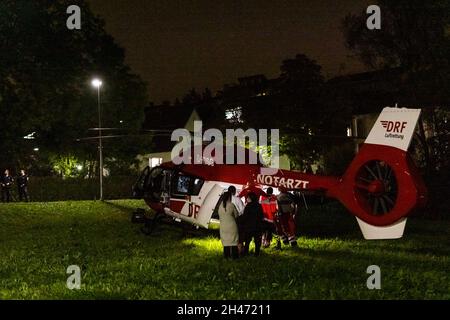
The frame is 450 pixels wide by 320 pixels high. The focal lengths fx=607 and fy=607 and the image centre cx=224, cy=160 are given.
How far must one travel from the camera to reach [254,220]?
15.4 meters

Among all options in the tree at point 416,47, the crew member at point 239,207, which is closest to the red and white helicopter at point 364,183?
the crew member at point 239,207

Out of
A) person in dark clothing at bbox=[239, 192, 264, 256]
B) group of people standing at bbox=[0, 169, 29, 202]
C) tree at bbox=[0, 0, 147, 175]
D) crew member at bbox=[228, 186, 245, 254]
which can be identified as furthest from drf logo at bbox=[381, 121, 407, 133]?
group of people standing at bbox=[0, 169, 29, 202]

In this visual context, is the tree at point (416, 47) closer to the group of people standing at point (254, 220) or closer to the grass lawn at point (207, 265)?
the grass lawn at point (207, 265)

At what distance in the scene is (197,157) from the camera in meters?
20.4

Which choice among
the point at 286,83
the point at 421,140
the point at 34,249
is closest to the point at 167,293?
the point at 34,249

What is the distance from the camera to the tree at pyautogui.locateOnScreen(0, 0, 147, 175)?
106 feet

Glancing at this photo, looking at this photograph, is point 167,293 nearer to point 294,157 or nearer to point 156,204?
point 156,204

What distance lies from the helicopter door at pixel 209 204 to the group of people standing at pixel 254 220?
5.50ft

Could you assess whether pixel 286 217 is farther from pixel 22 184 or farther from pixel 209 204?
pixel 22 184

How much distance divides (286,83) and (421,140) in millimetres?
18488

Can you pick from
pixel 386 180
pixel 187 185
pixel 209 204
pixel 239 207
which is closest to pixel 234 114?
pixel 187 185

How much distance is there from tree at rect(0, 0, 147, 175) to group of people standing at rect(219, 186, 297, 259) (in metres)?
19.8

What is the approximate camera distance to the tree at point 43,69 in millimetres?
32250
